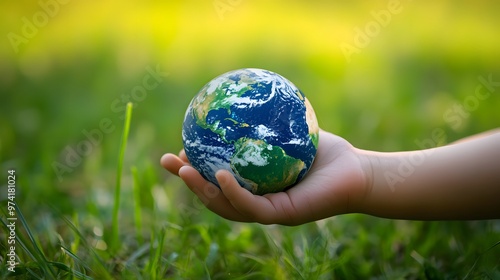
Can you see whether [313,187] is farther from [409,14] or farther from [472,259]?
[409,14]

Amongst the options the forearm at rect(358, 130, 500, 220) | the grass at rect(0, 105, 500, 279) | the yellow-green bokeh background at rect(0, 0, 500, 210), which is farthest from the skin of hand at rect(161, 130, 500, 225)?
the yellow-green bokeh background at rect(0, 0, 500, 210)

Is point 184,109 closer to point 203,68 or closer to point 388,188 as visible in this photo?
point 203,68

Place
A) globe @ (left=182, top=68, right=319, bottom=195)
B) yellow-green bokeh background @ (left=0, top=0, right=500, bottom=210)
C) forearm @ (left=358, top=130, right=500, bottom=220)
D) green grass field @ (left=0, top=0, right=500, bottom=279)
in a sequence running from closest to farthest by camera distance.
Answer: globe @ (left=182, top=68, right=319, bottom=195)
forearm @ (left=358, top=130, right=500, bottom=220)
green grass field @ (left=0, top=0, right=500, bottom=279)
yellow-green bokeh background @ (left=0, top=0, right=500, bottom=210)

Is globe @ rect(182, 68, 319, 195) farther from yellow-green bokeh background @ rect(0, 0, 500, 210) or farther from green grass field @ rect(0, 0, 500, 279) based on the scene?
yellow-green bokeh background @ rect(0, 0, 500, 210)

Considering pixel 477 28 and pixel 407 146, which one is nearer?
pixel 407 146

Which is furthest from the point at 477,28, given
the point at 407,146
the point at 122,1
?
the point at 122,1

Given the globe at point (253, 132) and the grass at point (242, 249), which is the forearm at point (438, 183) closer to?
the grass at point (242, 249)

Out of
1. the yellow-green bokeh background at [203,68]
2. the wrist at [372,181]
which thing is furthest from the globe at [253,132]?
the yellow-green bokeh background at [203,68]
